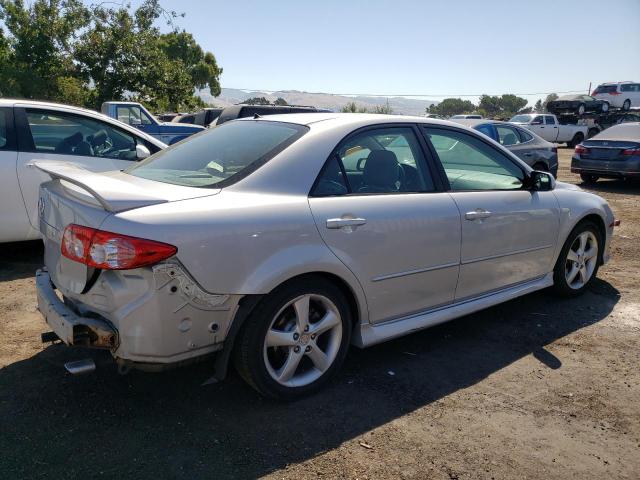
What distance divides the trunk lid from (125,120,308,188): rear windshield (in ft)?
0.48

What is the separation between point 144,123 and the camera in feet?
49.8

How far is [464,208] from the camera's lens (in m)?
3.72

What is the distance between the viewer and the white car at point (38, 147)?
17.2 ft

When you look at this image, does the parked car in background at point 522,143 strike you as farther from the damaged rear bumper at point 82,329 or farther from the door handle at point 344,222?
the damaged rear bumper at point 82,329

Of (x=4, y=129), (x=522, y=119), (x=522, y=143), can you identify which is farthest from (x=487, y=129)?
(x=522, y=119)

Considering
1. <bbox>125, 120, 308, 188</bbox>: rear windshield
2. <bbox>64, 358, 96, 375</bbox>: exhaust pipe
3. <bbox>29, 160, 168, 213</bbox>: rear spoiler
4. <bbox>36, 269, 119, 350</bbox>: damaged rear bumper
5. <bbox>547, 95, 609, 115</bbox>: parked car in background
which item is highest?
<bbox>547, 95, 609, 115</bbox>: parked car in background

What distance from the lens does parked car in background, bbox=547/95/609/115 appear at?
1163 inches

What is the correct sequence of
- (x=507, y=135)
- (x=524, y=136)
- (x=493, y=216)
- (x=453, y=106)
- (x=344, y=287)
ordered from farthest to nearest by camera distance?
1. (x=453, y=106)
2. (x=524, y=136)
3. (x=507, y=135)
4. (x=493, y=216)
5. (x=344, y=287)

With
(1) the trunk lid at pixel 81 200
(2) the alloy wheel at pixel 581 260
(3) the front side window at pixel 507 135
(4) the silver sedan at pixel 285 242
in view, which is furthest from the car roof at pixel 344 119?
(3) the front side window at pixel 507 135

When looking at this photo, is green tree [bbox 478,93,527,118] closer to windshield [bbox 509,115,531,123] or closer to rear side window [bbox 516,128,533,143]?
windshield [bbox 509,115,531,123]

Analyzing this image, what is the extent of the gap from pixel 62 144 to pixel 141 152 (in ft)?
2.50

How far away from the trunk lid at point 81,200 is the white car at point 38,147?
88.3 inches

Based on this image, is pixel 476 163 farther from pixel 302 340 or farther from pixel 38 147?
pixel 38 147

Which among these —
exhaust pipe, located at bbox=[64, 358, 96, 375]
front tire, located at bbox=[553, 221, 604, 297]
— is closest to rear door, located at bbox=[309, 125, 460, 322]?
exhaust pipe, located at bbox=[64, 358, 96, 375]
